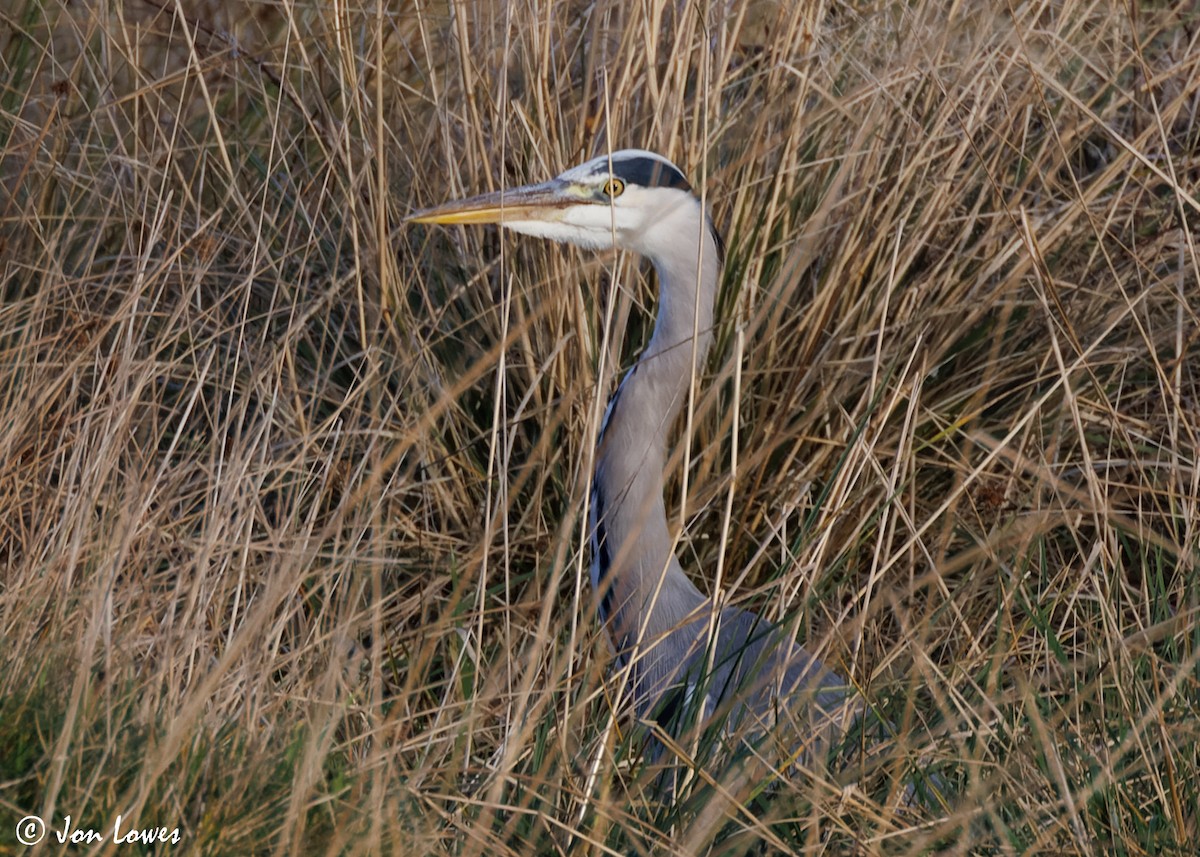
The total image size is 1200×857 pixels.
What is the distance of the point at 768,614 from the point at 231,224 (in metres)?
1.47

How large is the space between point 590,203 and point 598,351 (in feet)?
1.25

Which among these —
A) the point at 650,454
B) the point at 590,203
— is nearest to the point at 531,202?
the point at 590,203

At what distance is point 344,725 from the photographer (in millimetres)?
2111

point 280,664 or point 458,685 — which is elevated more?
point 280,664

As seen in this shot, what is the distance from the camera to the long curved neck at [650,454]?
2.57 meters

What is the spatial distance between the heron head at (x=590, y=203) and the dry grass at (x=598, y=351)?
0.28ft

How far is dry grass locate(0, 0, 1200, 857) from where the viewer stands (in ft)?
7.45

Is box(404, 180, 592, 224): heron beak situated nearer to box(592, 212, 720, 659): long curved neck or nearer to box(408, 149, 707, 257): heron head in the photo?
box(408, 149, 707, 257): heron head

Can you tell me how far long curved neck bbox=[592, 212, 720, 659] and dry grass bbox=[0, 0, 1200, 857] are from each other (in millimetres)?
77

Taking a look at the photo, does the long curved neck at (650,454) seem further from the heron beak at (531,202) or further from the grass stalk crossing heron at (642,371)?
the heron beak at (531,202)

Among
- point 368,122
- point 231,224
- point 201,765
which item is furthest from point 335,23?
point 201,765

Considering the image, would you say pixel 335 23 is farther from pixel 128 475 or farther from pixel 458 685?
pixel 458 685

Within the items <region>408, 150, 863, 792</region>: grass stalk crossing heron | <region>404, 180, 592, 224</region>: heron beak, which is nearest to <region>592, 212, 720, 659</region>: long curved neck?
<region>408, 150, 863, 792</region>: grass stalk crossing heron

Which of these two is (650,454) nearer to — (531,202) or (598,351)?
(598,351)
